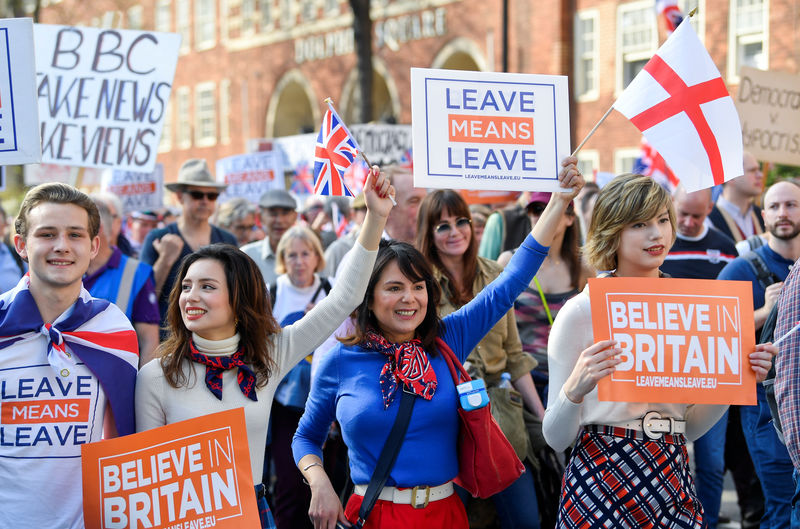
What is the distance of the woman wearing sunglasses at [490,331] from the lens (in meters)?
4.34

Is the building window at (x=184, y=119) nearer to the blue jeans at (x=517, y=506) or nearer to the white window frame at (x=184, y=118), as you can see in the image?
the white window frame at (x=184, y=118)

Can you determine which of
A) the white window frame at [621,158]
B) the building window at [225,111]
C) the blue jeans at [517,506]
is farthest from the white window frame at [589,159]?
the blue jeans at [517,506]

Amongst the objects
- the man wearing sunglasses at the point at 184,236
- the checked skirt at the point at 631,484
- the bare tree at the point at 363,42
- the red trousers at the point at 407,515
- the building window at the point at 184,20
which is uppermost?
the building window at the point at 184,20

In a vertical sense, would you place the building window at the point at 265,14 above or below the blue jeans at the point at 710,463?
above

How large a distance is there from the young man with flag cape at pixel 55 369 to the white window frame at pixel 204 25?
36.5m

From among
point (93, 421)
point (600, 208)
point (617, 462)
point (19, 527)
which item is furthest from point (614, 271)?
point (19, 527)

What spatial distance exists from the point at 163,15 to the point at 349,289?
38.8 metres

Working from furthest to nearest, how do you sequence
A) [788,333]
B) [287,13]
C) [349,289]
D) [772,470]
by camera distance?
[287,13]
[772,470]
[349,289]
[788,333]

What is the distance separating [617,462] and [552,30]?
73.9 feet

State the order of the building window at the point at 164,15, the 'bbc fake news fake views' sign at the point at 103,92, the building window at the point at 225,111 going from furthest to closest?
the building window at the point at 164,15, the building window at the point at 225,111, the 'bbc fake news fake views' sign at the point at 103,92

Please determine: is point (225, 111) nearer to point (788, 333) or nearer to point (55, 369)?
point (55, 369)

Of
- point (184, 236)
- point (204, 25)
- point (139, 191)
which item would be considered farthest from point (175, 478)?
point (204, 25)

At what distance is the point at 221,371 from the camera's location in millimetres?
3293

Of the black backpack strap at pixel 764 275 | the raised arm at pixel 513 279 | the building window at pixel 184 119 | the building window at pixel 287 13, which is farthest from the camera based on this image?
the building window at pixel 184 119
